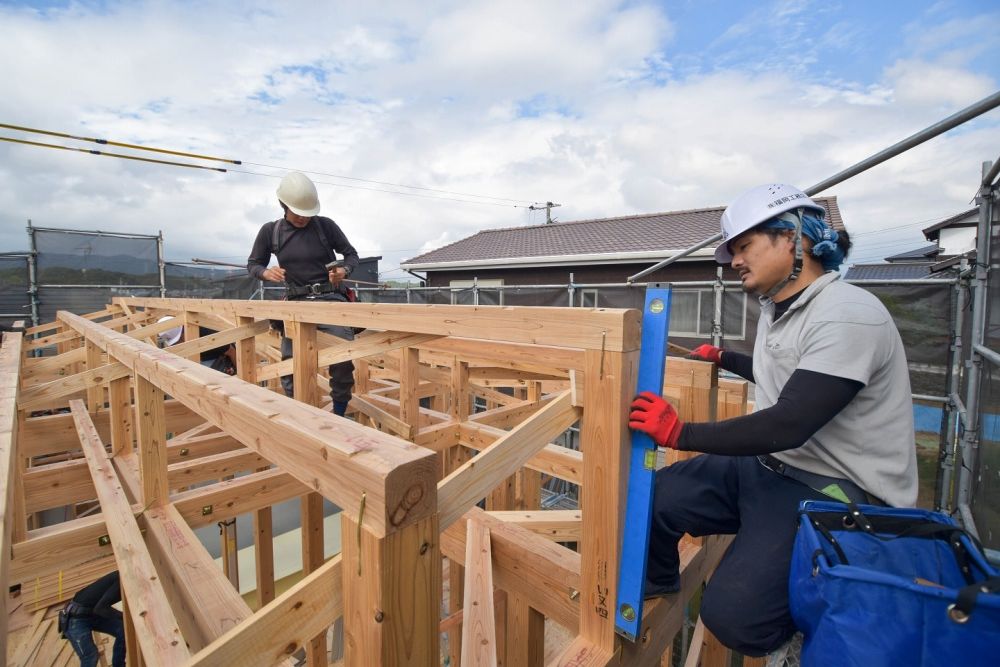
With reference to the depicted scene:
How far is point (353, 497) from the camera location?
87 centimetres

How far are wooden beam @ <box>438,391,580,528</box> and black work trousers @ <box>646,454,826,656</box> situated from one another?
696 mm

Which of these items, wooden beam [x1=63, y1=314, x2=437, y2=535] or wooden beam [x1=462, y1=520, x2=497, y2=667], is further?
wooden beam [x1=462, y1=520, x2=497, y2=667]

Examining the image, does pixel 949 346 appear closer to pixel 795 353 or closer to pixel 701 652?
pixel 701 652

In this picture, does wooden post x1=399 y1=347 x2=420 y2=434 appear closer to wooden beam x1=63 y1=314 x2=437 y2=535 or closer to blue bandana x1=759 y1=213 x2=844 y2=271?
wooden beam x1=63 y1=314 x2=437 y2=535

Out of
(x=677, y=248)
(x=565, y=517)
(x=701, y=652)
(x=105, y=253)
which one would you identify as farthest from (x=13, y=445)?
(x=105, y=253)

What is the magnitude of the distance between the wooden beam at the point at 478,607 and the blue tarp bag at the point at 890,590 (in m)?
1.07

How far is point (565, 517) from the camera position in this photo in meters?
2.47

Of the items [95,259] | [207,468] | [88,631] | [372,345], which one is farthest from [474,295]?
[95,259]

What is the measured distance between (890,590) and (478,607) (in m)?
1.39

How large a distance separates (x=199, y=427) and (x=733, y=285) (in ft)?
22.2

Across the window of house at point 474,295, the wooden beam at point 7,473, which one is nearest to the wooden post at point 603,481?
the wooden beam at point 7,473

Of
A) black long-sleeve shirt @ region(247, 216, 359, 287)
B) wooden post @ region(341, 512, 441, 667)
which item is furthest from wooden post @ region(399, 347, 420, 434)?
wooden post @ region(341, 512, 441, 667)

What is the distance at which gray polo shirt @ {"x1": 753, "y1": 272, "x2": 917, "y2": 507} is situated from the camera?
138cm

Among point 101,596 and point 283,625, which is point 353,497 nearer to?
point 283,625
